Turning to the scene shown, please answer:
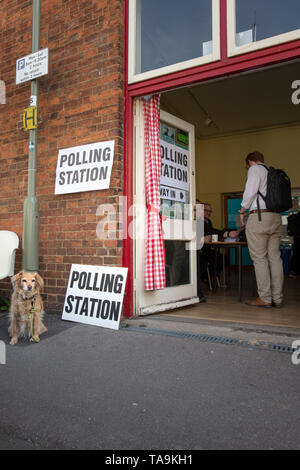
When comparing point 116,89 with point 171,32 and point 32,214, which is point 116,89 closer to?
point 171,32

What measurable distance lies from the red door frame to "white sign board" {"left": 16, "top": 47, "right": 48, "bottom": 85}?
0.89 metres

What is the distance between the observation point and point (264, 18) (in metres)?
3.32

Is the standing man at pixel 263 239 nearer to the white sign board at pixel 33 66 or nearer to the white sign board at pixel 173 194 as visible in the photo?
the white sign board at pixel 173 194

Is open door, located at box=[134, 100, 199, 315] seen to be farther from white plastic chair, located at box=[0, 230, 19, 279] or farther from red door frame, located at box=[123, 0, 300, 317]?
white plastic chair, located at box=[0, 230, 19, 279]

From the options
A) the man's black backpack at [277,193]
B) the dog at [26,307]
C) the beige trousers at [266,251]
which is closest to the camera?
the dog at [26,307]

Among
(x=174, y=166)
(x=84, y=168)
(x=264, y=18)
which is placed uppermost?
(x=264, y=18)

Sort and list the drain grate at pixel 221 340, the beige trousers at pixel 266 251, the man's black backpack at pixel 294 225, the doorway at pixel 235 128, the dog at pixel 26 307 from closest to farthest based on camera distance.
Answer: the drain grate at pixel 221 340, the dog at pixel 26 307, the beige trousers at pixel 266 251, the doorway at pixel 235 128, the man's black backpack at pixel 294 225

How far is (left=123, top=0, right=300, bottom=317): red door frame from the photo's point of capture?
3.10 metres

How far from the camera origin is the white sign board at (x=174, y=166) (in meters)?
4.32

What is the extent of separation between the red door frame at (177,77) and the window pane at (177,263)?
24.6 inches

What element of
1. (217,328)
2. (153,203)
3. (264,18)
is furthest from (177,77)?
(217,328)

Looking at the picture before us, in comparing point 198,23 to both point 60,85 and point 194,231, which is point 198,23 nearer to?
point 60,85

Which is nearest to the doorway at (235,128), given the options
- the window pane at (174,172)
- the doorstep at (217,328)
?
the doorstep at (217,328)

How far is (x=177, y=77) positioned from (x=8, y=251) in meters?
2.75
